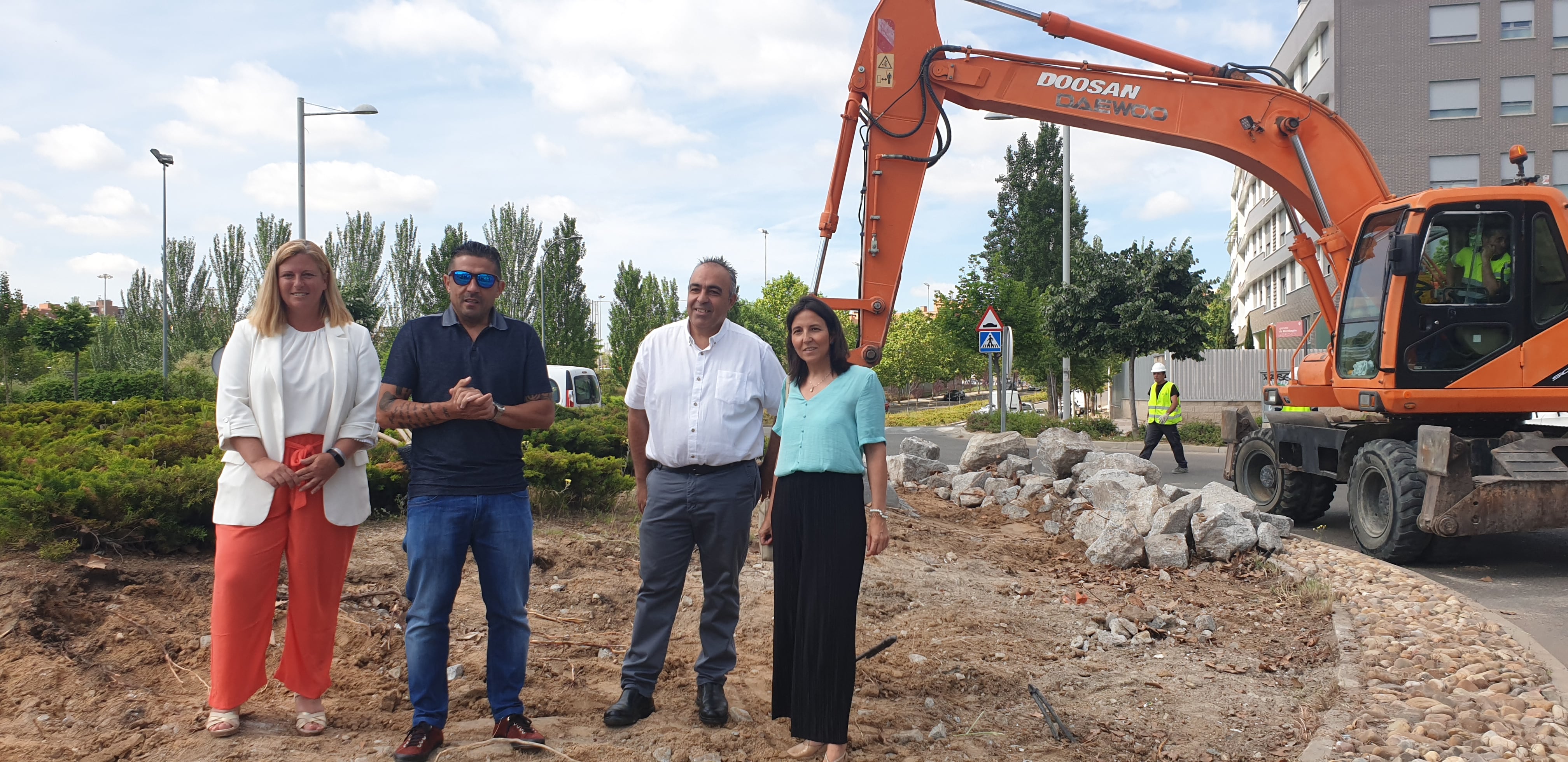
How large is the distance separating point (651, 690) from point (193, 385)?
85.3 feet

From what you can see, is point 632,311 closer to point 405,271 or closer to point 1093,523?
point 405,271

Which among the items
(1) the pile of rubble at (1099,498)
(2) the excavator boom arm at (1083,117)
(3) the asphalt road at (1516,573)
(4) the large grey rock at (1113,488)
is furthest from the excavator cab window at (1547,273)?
(4) the large grey rock at (1113,488)

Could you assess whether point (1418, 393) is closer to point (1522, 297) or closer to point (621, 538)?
point (1522, 297)

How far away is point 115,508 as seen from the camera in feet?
17.0

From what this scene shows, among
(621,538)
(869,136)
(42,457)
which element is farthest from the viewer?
(869,136)

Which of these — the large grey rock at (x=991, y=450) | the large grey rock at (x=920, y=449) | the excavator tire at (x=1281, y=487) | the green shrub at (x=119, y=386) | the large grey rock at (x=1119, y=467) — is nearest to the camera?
the excavator tire at (x=1281, y=487)

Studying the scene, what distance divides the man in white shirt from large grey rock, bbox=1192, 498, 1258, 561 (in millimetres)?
5038

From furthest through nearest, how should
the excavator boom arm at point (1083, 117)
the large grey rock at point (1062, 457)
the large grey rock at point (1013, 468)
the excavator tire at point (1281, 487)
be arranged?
the large grey rock at point (1013, 468) → the large grey rock at point (1062, 457) → the excavator tire at point (1281, 487) → the excavator boom arm at point (1083, 117)

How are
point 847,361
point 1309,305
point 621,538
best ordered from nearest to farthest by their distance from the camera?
point 847,361, point 621,538, point 1309,305

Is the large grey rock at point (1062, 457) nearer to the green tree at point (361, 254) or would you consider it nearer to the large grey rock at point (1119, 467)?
the large grey rock at point (1119, 467)

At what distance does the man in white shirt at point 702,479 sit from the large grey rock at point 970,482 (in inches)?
287

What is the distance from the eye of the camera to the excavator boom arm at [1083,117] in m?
9.11

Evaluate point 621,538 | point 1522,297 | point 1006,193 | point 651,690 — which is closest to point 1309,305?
point 1006,193

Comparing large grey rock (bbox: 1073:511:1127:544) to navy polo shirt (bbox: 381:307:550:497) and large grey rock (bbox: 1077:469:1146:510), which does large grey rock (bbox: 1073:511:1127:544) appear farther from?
navy polo shirt (bbox: 381:307:550:497)
